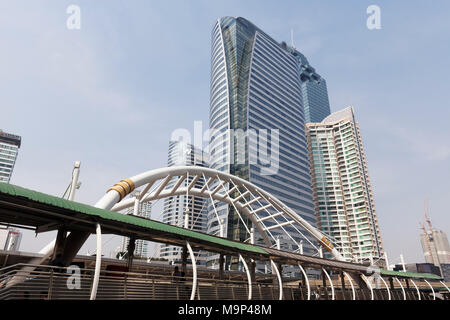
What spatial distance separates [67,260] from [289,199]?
100943 millimetres

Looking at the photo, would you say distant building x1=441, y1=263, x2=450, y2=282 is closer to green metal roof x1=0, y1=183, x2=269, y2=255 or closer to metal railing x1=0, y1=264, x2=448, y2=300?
metal railing x1=0, y1=264, x2=448, y2=300

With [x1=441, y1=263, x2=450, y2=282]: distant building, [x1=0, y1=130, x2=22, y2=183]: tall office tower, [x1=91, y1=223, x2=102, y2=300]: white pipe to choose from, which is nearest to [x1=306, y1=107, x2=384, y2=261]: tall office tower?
[x1=441, y1=263, x2=450, y2=282]: distant building

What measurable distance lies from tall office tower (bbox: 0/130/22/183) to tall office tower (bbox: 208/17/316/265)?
119m

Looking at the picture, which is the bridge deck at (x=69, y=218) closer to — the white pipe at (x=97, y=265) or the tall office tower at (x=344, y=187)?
the white pipe at (x=97, y=265)

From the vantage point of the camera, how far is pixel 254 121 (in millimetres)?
109875

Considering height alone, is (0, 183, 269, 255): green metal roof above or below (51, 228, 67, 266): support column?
above

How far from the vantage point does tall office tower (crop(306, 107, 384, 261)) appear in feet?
458

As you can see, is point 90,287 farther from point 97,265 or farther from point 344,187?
point 344,187

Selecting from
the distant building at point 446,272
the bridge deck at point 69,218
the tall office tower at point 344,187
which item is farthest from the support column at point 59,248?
the distant building at point 446,272

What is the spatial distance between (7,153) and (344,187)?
189 m

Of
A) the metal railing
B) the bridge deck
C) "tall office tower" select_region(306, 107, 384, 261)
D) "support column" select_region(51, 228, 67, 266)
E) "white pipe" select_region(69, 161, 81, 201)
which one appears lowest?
the metal railing

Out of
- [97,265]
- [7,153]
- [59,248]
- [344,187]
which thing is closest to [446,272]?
[344,187]
